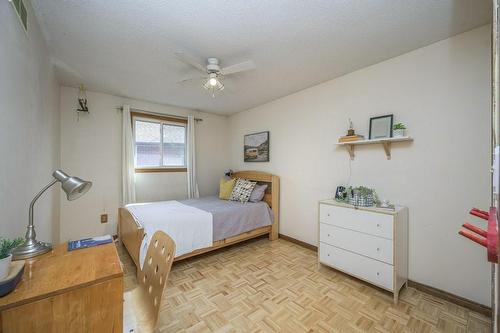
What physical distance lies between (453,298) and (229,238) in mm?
2326

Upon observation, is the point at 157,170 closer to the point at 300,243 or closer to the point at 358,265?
the point at 300,243

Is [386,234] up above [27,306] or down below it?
below

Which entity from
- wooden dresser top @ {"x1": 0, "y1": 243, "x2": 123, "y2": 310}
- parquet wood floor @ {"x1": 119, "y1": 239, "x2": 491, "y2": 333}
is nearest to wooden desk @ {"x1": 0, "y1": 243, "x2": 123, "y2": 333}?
wooden dresser top @ {"x1": 0, "y1": 243, "x2": 123, "y2": 310}

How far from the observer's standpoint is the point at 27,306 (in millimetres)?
750

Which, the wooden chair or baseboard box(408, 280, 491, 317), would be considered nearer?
the wooden chair

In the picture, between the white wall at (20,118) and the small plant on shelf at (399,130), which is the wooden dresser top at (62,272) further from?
the small plant on shelf at (399,130)

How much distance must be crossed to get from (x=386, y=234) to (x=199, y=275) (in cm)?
198

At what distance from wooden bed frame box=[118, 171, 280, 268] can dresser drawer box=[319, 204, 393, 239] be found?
1.10 m

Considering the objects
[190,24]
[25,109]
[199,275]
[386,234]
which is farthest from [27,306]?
[386,234]

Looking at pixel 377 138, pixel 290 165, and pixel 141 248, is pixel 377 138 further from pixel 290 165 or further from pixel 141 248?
pixel 141 248

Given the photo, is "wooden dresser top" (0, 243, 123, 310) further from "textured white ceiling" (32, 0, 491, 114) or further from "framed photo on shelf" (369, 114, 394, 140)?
"framed photo on shelf" (369, 114, 394, 140)

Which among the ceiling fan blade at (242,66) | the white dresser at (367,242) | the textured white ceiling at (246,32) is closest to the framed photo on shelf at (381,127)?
the textured white ceiling at (246,32)

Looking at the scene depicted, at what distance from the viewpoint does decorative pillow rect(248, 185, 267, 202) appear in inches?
135

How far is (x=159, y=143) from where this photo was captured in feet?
12.7
